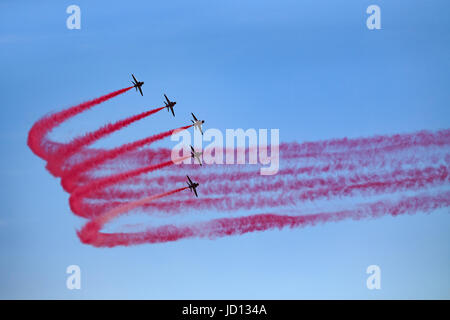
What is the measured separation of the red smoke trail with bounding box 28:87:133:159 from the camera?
115 ft

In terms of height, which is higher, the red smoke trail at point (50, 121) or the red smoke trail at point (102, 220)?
the red smoke trail at point (50, 121)

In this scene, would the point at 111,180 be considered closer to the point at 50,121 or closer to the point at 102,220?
the point at 102,220

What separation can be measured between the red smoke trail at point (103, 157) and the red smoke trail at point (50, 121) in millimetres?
791

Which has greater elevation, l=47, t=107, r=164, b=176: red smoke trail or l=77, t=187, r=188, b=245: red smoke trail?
l=47, t=107, r=164, b=176: red smoke trail

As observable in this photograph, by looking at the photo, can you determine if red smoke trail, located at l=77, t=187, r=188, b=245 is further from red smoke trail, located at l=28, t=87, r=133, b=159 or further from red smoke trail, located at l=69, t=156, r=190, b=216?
red smoke trail, located at l=28, t=87, r=133, b=159

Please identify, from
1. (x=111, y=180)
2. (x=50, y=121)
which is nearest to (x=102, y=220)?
(x=111, y=180)

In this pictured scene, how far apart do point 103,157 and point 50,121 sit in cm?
155

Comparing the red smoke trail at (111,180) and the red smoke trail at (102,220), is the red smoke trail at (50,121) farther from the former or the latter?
the red smoke trail at (102,220)

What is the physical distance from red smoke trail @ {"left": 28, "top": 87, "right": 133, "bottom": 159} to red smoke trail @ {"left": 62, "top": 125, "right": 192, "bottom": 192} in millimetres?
791

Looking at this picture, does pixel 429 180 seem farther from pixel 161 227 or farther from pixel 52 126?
pixel 52 126

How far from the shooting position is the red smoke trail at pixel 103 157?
35469mm

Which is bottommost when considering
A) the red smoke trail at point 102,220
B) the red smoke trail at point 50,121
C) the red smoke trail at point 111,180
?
the red smoke trail at point 102,220
